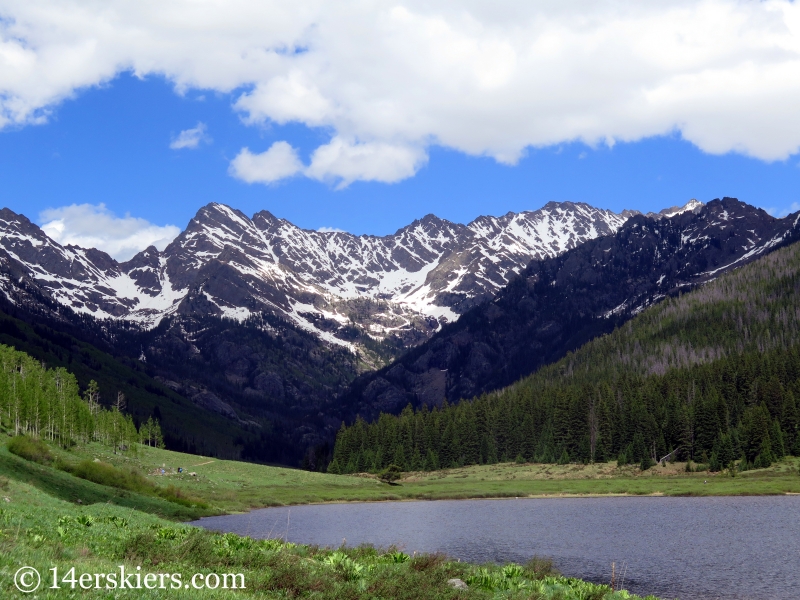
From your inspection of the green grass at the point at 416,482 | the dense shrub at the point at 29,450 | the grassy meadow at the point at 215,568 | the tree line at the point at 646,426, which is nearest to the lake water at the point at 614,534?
the green grass at the point at 416,482

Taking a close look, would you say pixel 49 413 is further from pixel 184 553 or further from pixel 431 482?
pixel 184 553

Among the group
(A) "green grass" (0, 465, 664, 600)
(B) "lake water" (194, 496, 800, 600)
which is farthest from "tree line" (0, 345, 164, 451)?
(A) "green grass" (0, 465, 664, 600)

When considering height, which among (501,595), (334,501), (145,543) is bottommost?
(334,501)

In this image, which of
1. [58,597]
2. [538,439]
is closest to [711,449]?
[538,439]

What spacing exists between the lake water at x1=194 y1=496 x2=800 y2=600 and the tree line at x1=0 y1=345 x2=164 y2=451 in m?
43.2

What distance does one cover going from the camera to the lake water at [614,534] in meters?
46.3

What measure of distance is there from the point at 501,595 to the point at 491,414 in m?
174

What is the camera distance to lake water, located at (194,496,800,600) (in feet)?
152

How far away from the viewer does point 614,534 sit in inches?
2707

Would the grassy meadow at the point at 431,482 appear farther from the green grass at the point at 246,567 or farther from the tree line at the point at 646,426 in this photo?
the green grass at the point at 246,567

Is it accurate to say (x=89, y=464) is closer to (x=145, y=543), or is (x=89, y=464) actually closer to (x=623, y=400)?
(x=145, y=543)

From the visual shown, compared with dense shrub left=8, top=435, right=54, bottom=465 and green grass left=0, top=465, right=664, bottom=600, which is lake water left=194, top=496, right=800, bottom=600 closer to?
green grass left=0, top=465, right=664, bottom=600

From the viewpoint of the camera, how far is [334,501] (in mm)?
129500

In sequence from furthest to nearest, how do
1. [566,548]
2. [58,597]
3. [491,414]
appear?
[491,414] < [566,548] < [58,597]
